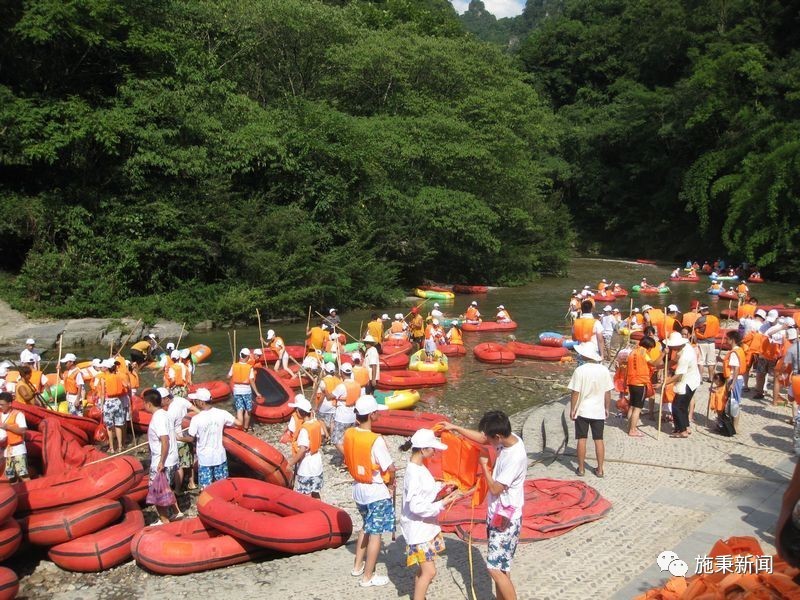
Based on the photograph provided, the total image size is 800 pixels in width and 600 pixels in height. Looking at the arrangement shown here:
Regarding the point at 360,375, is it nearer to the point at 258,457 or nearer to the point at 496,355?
the point at 258,457

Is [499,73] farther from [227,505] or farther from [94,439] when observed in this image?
[227,505]

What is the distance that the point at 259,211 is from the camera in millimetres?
26734

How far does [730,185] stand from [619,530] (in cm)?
3538

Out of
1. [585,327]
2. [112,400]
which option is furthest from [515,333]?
[112,400]

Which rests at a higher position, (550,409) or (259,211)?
(259,211)

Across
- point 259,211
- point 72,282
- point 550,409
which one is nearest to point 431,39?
point 259,211

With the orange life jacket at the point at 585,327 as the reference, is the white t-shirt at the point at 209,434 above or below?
below

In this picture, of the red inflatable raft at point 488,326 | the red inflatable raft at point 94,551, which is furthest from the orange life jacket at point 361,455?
the red inflatable raft at point 488,326

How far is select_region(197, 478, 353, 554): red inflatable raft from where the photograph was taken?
6.93 metres

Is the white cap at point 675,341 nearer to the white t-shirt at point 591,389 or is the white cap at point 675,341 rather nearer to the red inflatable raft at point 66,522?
the white t-shirt at point 591,389

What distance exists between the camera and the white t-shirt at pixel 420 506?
17.6 ft

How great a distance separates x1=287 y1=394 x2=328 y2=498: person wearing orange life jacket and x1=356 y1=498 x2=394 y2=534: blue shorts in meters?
1.86

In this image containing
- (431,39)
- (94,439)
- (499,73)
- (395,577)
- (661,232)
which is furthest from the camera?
(661,232)

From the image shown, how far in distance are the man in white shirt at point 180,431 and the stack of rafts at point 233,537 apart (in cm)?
136
